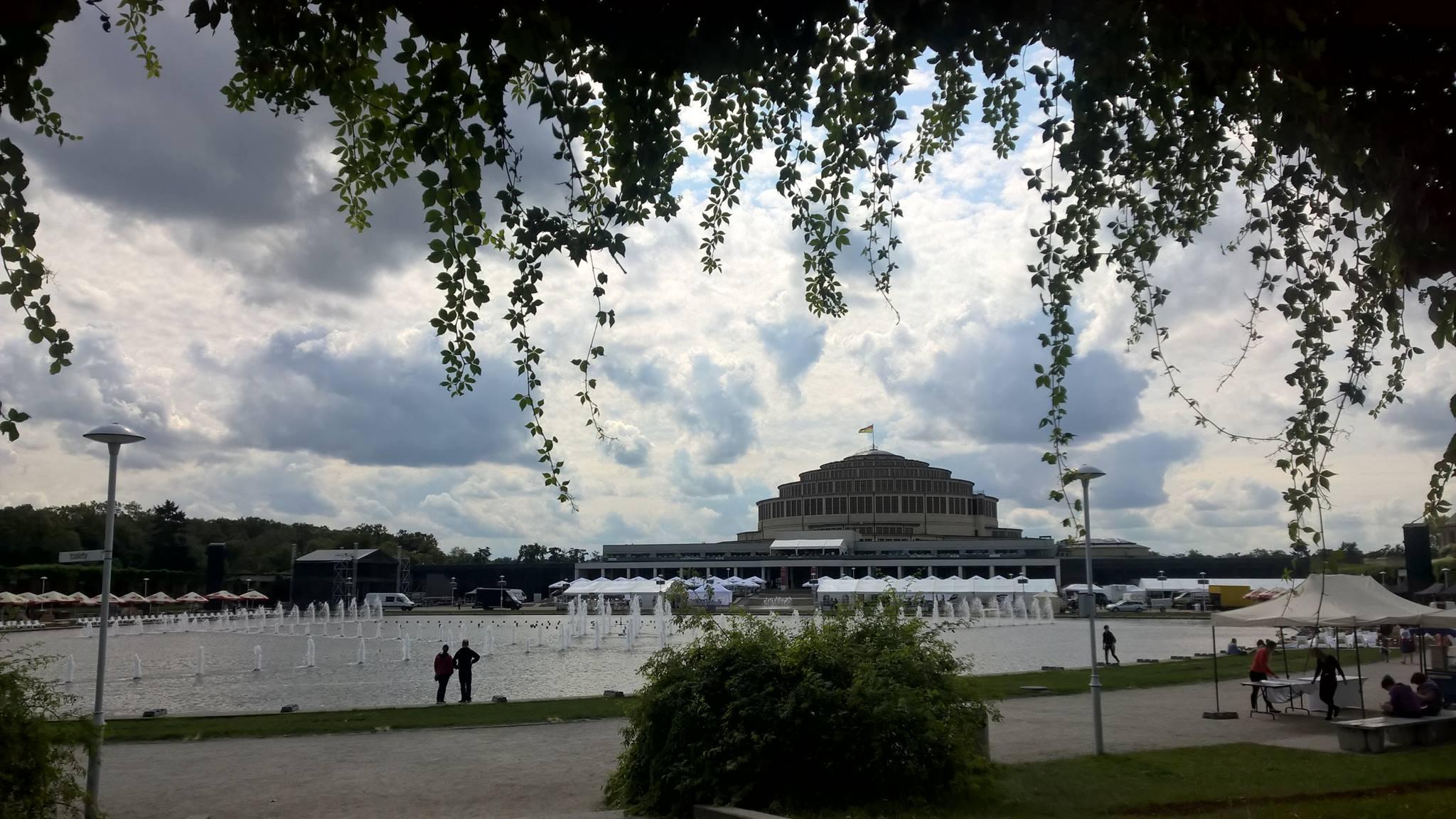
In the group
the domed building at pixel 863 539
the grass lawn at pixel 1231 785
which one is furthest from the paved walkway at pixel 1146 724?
the domed building at pixel 863 539

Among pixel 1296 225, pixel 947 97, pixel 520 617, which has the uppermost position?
pixel 947 97

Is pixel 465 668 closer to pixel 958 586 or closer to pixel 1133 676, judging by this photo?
pixel 1133 676

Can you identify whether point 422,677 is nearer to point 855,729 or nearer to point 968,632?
point 855,729

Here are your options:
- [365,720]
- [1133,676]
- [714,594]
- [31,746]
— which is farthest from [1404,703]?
[714,594]

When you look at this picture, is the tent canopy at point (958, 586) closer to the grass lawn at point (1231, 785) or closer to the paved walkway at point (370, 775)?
the paved walkway at point (370, 775)

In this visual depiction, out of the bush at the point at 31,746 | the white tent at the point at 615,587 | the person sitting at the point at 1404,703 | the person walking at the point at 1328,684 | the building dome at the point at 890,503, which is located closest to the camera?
the bush at the point at 31,746

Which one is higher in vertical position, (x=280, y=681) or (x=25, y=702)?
(x=25, y=702)

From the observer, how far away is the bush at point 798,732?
1020 cm

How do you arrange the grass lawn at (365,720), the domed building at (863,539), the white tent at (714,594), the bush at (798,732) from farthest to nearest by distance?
1. the domed building at (863,539)
2. the white tent at (714,594)
3. the grass lawn at (365,720)
4. the bush at (798,732)

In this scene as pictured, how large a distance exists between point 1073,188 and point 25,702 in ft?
31.0

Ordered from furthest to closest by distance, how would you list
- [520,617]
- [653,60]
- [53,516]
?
[53,516] < [520,617] < [653,60]

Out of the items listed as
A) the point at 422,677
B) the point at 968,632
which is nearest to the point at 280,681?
the point at 422,677

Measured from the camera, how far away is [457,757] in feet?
48.5

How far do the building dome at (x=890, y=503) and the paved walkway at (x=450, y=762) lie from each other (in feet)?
410
